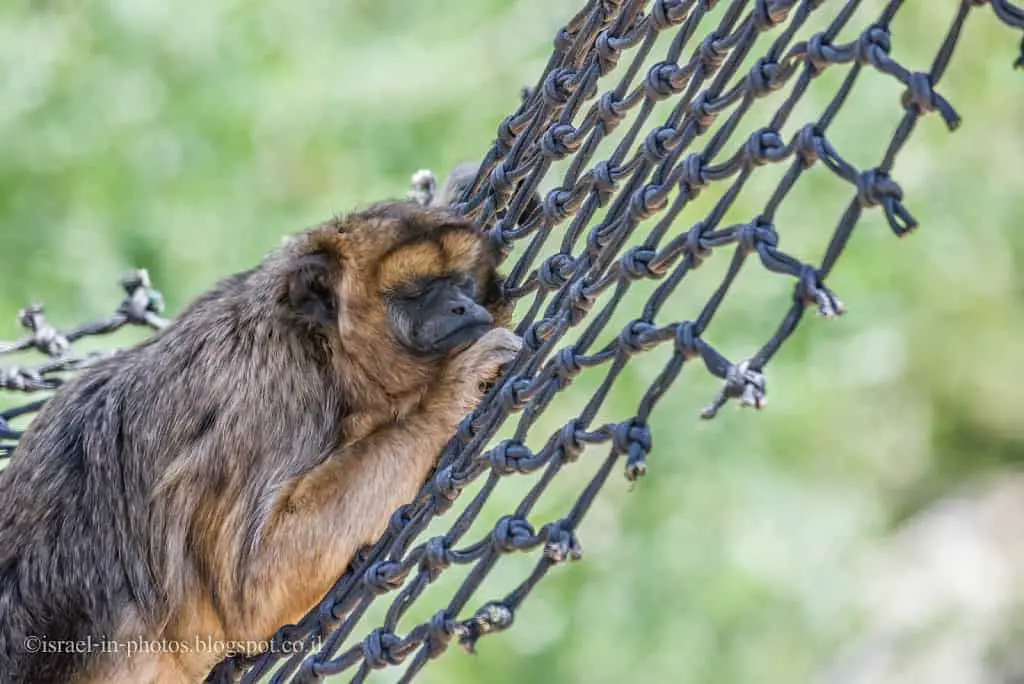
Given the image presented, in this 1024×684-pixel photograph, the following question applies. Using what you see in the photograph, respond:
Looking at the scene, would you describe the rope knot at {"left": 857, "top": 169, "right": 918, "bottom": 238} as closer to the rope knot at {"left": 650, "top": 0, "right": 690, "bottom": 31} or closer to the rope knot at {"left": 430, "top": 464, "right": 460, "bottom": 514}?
the rope knot at {"left": 650, "top": 0, "right": 690, "bottom": 31}

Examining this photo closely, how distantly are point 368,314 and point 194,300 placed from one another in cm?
60

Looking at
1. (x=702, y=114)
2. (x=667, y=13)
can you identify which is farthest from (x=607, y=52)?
(x=702, y=114)

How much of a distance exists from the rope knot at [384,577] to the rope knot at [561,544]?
44 centimetres

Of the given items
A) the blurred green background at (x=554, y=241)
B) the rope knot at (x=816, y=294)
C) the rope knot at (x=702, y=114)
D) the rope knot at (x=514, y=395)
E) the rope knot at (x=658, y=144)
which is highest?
the blurred green background at (x=554, y=241)

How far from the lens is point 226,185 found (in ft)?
22.2

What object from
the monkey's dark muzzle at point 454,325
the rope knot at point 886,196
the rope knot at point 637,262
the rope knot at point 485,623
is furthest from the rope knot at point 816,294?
A: the monkey's dark muzzle at point 454,325

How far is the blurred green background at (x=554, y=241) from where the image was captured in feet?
21.2

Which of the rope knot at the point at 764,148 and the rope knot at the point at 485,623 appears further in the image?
the rope knot at the point at 485,623

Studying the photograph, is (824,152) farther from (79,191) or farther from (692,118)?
(79,191)

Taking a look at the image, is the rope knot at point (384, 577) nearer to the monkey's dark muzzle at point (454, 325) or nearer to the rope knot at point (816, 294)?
the monkey's dark muzzle at point (454, 325)

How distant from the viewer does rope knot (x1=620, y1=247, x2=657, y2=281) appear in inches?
98.3

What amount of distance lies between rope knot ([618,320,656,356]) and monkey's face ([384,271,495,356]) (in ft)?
2.44

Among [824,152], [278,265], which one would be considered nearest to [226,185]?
[278,265]

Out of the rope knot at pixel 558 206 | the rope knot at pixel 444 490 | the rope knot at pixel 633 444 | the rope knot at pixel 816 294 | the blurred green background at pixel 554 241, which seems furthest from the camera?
the blurred green background at pixel 554 241
